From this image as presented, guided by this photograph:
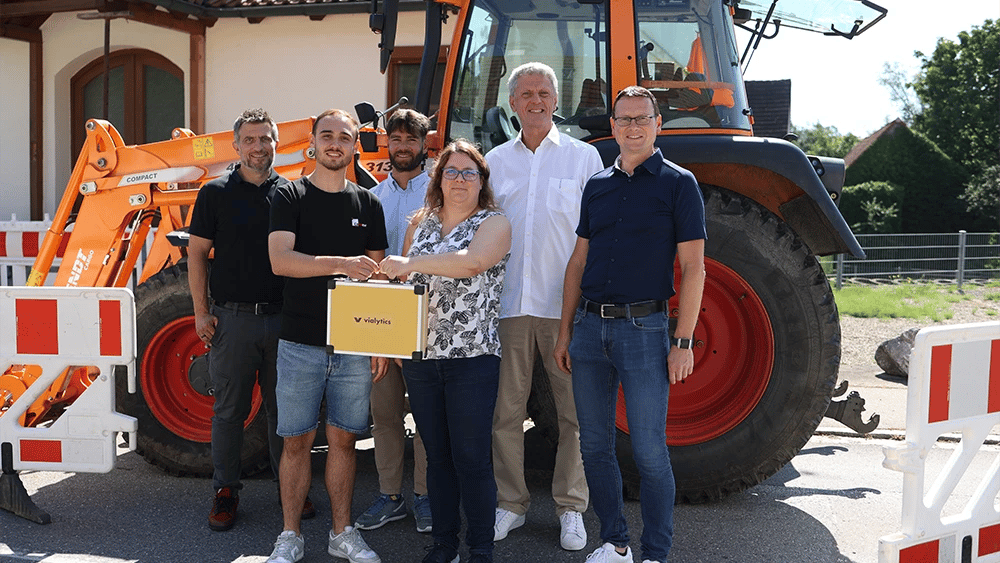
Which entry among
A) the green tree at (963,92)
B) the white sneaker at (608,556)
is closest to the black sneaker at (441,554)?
the white sneaker at (608,556)

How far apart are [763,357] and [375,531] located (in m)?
1.97

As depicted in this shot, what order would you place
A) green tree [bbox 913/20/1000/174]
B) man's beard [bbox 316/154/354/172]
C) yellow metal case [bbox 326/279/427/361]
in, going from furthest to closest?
green tree [bbox 913/20/1000/174] → man's beard [bbox 316/154/354/172] → yellow metal case [bbox 326/279/427/361]

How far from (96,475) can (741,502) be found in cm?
333

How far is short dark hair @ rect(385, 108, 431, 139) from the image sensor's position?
4.03 meters

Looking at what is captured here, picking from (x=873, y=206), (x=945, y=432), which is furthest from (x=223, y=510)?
(x=873, y=206)

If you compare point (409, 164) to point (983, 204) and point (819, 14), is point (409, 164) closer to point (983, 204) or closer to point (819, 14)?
point (819, 14)

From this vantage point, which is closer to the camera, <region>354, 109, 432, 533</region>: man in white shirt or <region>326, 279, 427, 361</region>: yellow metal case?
<region>326, 279, 427, 361</region>: yellow metal case

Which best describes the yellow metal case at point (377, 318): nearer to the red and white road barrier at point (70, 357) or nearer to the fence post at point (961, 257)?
the red and white road barrier at point (70, 357)

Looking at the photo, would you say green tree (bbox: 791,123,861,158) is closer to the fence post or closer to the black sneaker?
the fence post

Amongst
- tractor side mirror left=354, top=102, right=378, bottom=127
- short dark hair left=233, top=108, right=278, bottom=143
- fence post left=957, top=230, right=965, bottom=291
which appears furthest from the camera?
fence post left=957, top=230, right=965, bottom=291

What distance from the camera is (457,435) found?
10.9 feet

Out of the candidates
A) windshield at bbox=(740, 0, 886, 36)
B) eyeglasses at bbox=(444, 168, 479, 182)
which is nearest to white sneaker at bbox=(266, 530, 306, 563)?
eyeglasses at bbox=(444, 168, 479, 182)

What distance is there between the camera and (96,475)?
4.72 m

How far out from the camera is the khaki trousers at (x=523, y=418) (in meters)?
3.75
